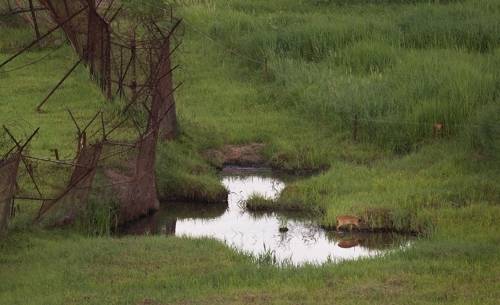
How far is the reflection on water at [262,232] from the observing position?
9.63 meters

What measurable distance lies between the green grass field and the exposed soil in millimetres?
122

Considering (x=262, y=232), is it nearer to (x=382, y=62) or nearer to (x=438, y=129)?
(x=438, y=129)

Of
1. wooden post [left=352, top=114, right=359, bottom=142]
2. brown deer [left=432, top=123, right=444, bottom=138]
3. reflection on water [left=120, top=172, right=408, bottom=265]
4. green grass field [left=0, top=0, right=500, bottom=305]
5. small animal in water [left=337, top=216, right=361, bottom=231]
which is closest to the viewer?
green grass field [left=0, top=0, right=500, bottom=305]

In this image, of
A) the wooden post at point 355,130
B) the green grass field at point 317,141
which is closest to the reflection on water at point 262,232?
the green grass field at point 317,141

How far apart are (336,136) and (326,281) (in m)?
5.29

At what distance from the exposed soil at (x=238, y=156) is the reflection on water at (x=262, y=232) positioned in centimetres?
94

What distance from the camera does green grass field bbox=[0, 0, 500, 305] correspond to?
308 inches

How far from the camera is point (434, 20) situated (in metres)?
15.8

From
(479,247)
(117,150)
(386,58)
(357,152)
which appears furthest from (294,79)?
(479,247)

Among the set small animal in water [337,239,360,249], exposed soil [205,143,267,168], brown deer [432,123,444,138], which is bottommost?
exposed soil [205,143,267,168]

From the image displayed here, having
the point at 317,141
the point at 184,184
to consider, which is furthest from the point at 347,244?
the point at 317,141

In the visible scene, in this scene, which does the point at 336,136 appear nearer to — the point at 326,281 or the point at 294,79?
the point at 294,79

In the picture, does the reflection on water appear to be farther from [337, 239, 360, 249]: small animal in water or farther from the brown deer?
the brown deer

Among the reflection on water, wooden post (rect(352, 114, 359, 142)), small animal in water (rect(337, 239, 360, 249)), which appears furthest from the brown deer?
small animal in water (rect(337, 239, 360, 249))
